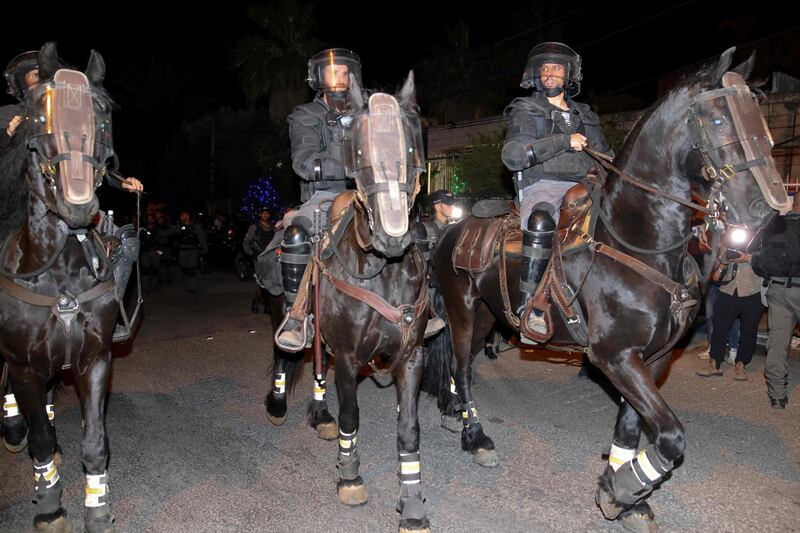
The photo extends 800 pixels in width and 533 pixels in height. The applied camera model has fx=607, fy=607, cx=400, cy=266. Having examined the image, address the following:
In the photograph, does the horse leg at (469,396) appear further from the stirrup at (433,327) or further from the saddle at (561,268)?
the stirrup at (433,327)

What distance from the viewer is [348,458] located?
Result: 4.72 meters

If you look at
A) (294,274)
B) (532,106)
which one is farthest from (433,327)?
(532,106)

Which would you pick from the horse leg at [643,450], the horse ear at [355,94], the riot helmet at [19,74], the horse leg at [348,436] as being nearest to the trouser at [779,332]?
the horse leg at [643,450]

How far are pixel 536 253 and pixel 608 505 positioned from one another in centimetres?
193

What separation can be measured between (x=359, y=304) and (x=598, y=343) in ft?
5.71

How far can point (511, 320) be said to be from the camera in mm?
5320

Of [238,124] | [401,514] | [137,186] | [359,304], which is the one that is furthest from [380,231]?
[238,124]

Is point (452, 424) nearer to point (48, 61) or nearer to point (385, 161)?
point (385, 161)

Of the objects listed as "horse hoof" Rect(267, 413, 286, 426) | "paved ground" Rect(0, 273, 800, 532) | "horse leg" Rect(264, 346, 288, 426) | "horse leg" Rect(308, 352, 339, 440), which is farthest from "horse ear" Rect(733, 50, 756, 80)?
"horse hoof" Rect(267, 413, 286, 426)

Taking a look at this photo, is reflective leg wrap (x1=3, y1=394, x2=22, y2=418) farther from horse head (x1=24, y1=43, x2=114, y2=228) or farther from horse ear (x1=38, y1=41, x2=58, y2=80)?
horse ear (x1=38, y1=41, x2=58, y2=80)

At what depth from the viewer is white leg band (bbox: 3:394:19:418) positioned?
205 inches

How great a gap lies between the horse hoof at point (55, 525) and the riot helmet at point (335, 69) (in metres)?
3.87

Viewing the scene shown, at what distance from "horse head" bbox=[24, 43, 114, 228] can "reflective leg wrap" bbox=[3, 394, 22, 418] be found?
7.51 ft

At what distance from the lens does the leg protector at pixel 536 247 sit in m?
4.79
